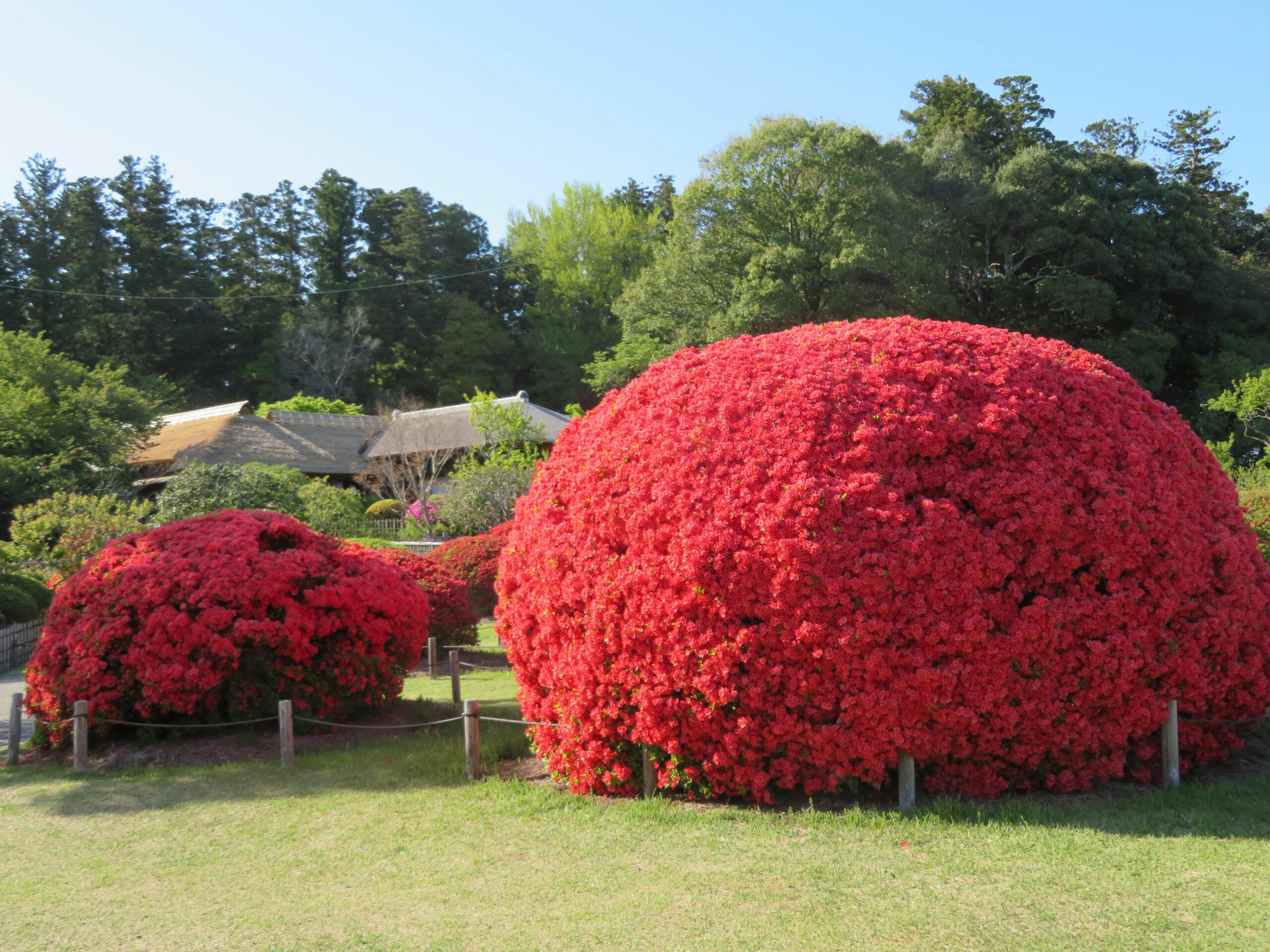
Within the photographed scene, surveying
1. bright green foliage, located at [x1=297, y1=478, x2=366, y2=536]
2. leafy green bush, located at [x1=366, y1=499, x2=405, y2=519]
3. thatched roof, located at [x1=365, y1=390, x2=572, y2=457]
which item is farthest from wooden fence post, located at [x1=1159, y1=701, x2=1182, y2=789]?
thatched roof, located at [x1=365, y1=390, x2=572, y2=457]

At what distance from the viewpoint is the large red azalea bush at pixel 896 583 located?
18.8ft

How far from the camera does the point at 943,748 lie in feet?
18.9

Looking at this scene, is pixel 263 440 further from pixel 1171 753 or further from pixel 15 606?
pixel 1171 753

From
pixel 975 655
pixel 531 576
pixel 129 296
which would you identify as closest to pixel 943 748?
Answer: pixel 975 655

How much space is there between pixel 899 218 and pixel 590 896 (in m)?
29.2

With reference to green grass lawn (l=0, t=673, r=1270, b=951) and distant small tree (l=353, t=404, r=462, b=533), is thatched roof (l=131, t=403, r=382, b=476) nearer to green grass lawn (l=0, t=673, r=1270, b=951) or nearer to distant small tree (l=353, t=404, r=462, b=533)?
distant small tree (l=353, t=404, r=462, b=533)

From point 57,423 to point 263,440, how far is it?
9.14m

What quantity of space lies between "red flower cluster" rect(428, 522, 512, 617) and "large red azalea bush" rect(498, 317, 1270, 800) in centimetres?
977

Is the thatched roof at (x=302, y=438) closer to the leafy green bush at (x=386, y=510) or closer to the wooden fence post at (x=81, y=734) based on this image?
the leafy green bush at (x=386, y=510)

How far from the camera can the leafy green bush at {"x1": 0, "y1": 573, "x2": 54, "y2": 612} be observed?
16.7 meters

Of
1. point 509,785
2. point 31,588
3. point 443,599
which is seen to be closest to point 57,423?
point 31,588

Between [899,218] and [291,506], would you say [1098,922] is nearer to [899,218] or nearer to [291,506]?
[291,506]

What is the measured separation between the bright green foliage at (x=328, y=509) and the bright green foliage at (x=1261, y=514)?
59.2 ft

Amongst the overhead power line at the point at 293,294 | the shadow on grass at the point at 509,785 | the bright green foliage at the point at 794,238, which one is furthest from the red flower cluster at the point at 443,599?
the overhead power line at the point at 293,294
